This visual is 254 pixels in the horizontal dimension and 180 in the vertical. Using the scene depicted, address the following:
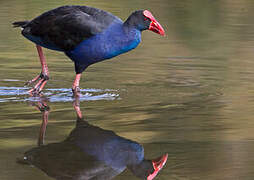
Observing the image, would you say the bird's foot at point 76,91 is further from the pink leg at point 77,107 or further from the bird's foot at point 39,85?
the bird's foot at point 39,85

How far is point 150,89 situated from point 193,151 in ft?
9.94

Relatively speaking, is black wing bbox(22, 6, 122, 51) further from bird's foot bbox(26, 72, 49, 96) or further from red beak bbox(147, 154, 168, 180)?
red beak bbox(147, 154, 168, 180)

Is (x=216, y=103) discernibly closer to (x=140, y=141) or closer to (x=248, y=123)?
(x=248, y=123)

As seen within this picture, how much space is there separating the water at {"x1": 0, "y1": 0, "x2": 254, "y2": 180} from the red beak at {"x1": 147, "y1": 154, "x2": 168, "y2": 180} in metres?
0.05

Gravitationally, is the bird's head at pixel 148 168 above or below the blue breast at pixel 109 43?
below

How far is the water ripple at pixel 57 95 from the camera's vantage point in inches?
321

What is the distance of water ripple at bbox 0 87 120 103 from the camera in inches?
321

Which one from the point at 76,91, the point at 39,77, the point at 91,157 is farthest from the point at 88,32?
the point at 91,157

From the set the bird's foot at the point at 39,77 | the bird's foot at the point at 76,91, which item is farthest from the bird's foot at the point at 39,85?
the bird's foot at the point at 76,91

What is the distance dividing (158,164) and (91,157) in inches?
22.0

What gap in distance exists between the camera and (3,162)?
549 centimetres

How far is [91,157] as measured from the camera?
18.6ft

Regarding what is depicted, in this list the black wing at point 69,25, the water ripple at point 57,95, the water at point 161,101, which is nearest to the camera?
the water at point 161,101

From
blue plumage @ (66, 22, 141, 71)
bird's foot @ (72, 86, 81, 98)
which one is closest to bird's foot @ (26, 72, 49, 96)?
bird's foot @ (72, 86, 81, 98)
